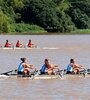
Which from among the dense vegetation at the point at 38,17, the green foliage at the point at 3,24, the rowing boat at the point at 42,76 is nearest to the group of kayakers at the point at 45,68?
the rowing boat at the point at 42,76

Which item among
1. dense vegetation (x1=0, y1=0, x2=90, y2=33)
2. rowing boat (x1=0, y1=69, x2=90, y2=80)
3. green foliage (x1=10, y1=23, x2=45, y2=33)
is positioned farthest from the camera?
dense vegetation (x1=0, y1=0, x2=90, y2=33)

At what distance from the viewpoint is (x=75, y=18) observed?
12406 cm

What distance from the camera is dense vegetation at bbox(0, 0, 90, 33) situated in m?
110

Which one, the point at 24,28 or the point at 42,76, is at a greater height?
the point at 24,28

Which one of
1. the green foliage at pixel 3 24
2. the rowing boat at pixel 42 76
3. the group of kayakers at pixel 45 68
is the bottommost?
the rowing boat at pixel 42 76

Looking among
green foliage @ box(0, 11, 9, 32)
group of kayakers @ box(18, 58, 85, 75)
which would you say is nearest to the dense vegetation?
green foliage @ box(0, 11, 9, 32)

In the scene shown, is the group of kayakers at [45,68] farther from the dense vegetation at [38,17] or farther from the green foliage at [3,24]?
the dense vegetation at [38,17]

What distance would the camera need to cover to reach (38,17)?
4461 inches

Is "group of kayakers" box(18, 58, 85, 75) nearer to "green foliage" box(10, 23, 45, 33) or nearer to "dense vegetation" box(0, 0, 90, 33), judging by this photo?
"dense vegetation" box(0, 0, 90, 33)

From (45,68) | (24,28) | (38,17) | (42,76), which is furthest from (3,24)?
(42,76)

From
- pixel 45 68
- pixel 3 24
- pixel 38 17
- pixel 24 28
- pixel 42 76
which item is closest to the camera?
pixel 42 76

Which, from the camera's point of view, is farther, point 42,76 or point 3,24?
point 3,24

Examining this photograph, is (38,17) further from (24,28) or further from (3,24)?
(3,24)

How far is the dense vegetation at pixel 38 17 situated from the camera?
110000 mm
